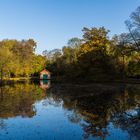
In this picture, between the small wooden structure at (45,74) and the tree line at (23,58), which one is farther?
the small wooden structure at (45,74)

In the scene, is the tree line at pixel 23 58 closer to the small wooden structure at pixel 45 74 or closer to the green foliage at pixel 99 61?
the small wooden structure at pixel 45 74

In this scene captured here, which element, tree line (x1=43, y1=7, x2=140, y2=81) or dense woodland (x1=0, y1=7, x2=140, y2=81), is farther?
tree line (x1=43, y1=7, x2=140, y2=81)

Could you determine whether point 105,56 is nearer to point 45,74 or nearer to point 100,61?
point 100,61

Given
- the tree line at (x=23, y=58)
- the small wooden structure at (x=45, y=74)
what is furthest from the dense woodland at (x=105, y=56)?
the small wooden structure at (x=45, y=74)

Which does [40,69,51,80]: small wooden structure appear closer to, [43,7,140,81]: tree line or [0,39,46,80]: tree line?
[0,39,46,80]: tree line

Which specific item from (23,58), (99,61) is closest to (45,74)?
(23,58)

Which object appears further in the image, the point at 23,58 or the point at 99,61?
the point at 23,58

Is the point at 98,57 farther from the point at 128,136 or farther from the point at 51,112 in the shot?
the point at 128,136

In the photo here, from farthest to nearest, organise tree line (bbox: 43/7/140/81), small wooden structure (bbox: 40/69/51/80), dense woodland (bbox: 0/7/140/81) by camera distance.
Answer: small wooden structure (bbox: 40/69/51/80) → tree line (bbox: 43/7/140/81) → dense woodland (bbox: 0/7/140/81)

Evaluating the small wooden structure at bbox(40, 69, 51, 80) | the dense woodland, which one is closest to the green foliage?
the dense woodland

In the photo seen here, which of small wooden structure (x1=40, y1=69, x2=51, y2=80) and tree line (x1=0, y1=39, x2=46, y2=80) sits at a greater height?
tree line (x1=0, y1=39, x2=46, y2=80)

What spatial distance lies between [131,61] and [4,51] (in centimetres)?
3748

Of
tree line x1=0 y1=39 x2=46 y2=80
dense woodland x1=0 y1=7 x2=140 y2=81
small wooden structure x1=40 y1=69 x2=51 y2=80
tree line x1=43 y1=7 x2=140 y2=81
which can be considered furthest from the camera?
small wooden structure x1=40 y1=69 x2=51 y2=80

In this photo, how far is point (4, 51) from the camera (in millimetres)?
82438
